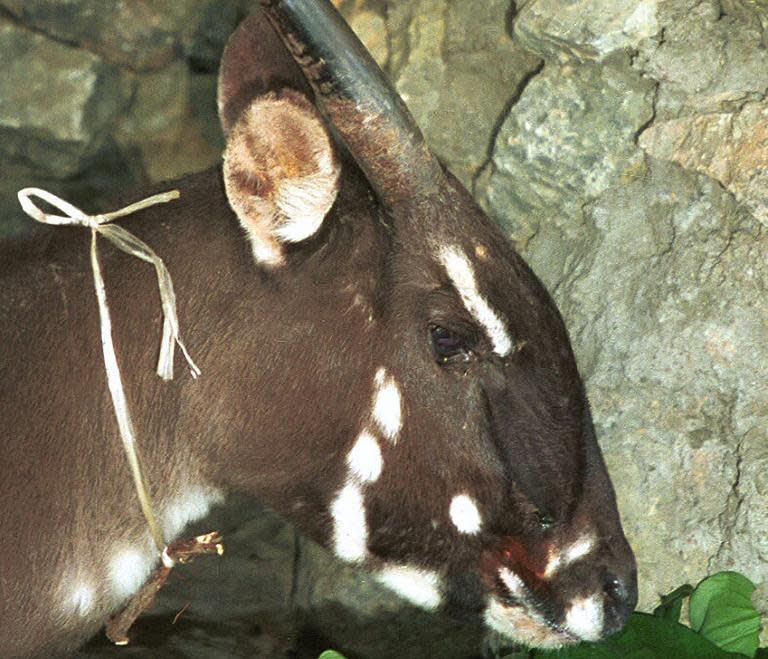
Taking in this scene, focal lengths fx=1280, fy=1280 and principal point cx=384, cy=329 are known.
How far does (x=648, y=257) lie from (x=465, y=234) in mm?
1158

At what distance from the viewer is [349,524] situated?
9.08 ft

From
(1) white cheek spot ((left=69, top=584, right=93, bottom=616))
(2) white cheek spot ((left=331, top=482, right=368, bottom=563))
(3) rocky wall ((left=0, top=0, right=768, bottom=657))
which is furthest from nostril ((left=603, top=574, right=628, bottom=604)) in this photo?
(1) white cheek spot ((left=69, top=584, right=93, bottom=616))

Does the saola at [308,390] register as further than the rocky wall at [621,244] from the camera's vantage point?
No

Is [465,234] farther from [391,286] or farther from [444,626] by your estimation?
[444,626]

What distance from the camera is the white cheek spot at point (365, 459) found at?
2.66 m

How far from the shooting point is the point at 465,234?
8.56 feet

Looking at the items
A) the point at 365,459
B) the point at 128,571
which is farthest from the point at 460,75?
the point at 128,571

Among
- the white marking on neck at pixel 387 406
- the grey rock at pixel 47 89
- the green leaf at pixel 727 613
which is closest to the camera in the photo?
the white marking on neck at pixel 387 406

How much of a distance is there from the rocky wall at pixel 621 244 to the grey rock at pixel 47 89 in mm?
1146

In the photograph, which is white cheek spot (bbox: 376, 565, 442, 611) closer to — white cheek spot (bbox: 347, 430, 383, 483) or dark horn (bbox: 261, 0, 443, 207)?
white cheek spot (bbox: 347, 430, 383, 483)

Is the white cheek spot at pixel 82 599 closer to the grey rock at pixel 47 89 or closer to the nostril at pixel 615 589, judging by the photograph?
the nostril at pixel 615 589

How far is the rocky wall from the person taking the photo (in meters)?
3.45

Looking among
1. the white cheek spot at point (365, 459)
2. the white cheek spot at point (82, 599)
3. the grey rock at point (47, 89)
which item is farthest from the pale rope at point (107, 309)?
the grey rock at point (47, 89)

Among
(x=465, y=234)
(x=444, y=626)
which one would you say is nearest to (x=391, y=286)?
(x=465, y=234)
